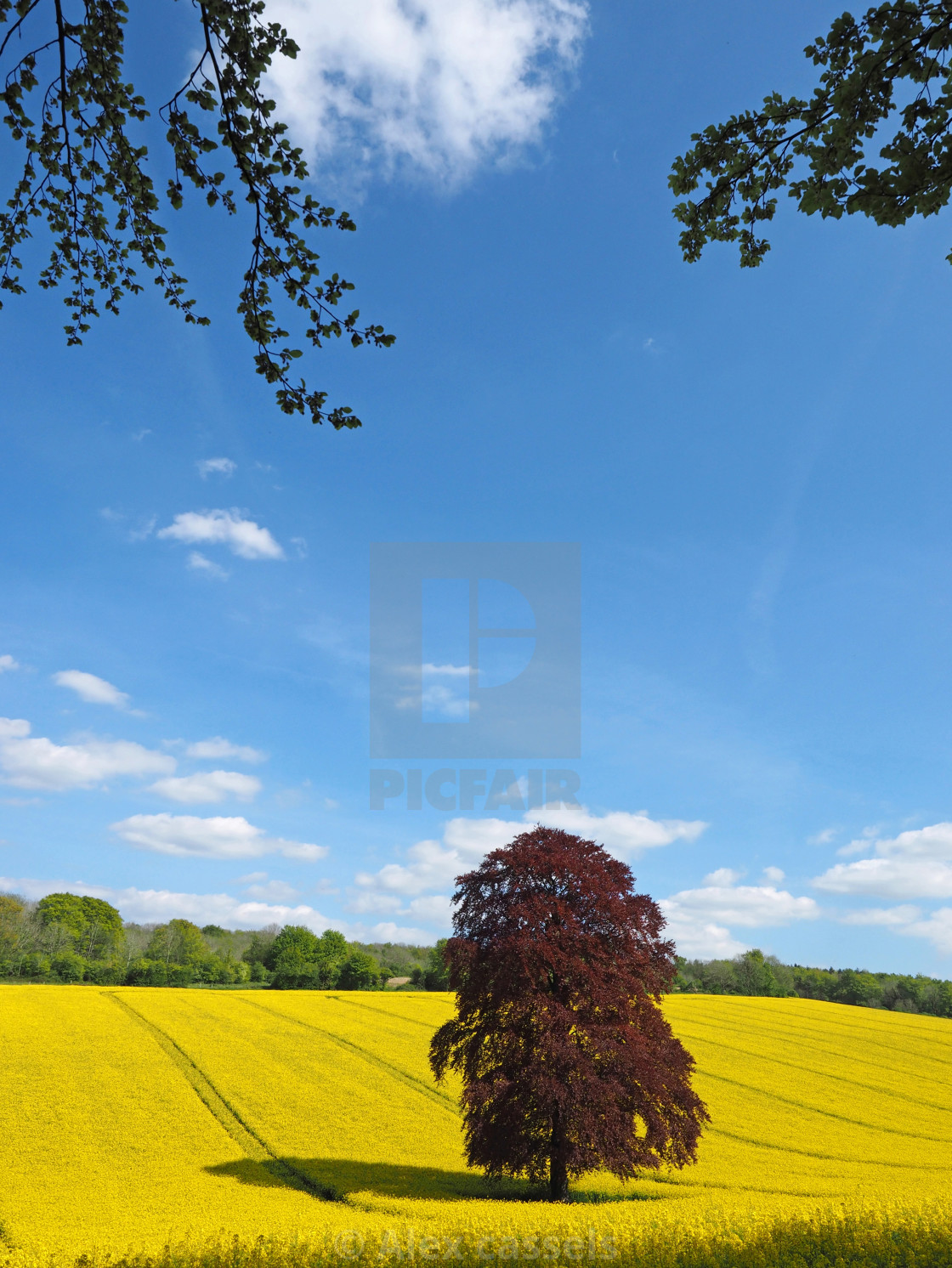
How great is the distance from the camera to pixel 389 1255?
9.95 metres

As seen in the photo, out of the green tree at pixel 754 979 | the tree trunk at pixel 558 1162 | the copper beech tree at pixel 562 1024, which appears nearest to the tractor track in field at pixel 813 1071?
the copper beech tree at pixel 562 1024

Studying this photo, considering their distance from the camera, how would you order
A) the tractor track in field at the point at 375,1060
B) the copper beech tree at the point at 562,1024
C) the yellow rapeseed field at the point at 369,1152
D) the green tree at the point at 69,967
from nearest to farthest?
1. the yellow rapeseed field at the point at 369,1152
2. the copper beech tree at the point at 562,1024
3. the tractor track in field at the point at 375,1060
4. the green tree at the point at 69,967

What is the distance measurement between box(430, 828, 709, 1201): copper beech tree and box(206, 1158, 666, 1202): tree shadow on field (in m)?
1.08

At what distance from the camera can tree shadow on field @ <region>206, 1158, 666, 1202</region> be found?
18.7 metres

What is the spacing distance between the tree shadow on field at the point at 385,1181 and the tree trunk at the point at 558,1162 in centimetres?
61

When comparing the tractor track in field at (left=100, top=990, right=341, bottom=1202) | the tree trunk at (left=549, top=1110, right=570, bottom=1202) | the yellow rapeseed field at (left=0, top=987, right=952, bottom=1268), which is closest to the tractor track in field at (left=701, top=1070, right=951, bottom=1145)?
the yellow rapeseed field at (left=0, top=987, right=952, bottom=1268)

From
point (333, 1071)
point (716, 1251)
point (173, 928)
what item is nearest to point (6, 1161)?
point (333, 1071)

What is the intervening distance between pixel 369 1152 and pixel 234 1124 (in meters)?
5.50

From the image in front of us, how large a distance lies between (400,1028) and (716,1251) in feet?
124

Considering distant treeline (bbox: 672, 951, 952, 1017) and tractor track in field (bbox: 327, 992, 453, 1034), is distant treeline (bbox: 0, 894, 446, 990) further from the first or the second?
distant treeline (bbox: 672, 951, 952, 1017)

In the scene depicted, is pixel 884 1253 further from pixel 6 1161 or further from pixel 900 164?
pixel 6 1161

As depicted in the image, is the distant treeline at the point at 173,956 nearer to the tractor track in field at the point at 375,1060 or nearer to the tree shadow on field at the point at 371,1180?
the tractor track in field at the point at 375,1060

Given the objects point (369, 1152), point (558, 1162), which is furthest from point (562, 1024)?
point (369, 1152)

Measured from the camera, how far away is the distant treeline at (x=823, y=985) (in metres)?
80.7
